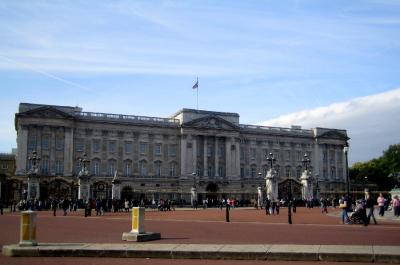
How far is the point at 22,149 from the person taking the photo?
290ft

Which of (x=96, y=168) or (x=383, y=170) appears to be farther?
(x=383, y=170)

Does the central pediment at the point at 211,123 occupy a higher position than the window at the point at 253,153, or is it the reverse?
the central pediment at the point at 211,123

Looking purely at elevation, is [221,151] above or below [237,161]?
above

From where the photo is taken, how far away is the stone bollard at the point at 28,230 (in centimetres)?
1548

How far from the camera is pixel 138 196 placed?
3376 inches

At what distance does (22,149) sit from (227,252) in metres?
80.6

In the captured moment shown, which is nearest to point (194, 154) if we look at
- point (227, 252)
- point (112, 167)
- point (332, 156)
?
point (112, 167)

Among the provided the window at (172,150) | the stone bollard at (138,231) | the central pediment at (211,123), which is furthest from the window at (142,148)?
the stone bollard at (138,231)

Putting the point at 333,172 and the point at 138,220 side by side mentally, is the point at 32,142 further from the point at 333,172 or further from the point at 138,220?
the point at 138,220

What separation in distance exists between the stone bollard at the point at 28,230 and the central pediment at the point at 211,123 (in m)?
85.9

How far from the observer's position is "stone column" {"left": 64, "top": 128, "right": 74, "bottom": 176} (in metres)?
92.2

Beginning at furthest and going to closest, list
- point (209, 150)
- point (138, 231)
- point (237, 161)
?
point (237, 161) < point (209, 150) < point (138, 231)

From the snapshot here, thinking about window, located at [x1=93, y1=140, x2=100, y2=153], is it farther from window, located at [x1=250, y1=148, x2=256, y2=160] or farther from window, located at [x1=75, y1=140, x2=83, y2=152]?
window, located at [x1=250, y1=148, x2=256, y2=160]

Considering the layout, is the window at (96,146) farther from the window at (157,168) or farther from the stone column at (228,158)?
the stone column at (228,158)
